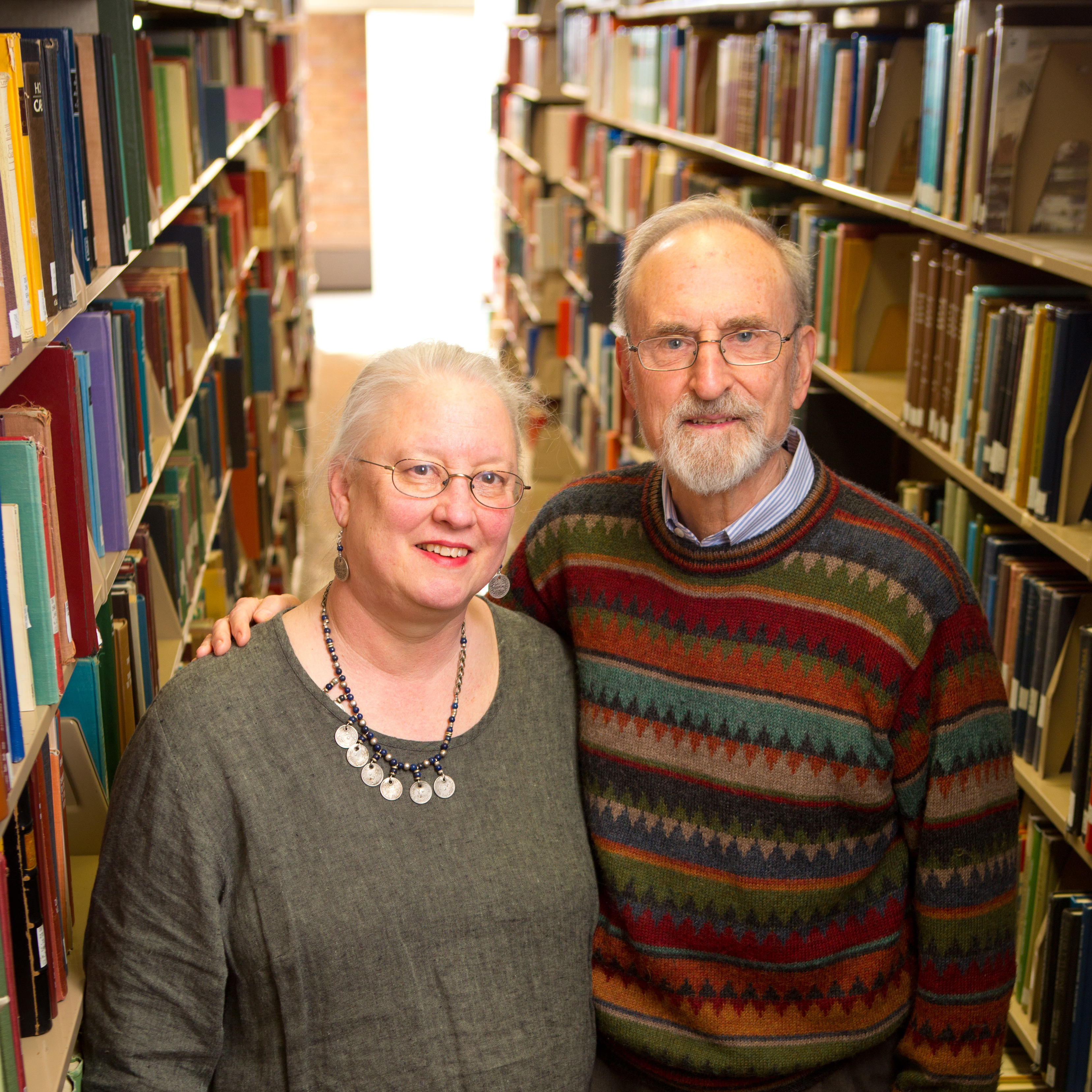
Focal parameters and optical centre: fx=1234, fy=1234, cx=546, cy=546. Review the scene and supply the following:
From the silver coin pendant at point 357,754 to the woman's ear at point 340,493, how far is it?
0.26m

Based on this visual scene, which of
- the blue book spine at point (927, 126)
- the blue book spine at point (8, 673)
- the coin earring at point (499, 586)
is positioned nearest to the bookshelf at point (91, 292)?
the blue book spine at point (8, 673)

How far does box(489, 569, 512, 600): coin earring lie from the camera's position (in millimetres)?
1580

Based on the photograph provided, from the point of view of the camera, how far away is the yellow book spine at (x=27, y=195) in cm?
128

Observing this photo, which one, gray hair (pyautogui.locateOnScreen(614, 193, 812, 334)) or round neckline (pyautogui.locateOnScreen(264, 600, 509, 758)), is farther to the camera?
gray hair (pyautogui.locateOnScreen(614, 193, 812, 334))

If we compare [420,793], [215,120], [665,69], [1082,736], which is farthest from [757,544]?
[665,69]

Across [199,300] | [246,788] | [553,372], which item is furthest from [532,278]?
[246,788]

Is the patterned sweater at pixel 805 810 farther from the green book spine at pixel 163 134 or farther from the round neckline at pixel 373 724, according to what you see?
the green book spine at pixel 163 134

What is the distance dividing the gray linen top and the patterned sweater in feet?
0.51

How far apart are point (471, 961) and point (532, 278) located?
18.6 ft

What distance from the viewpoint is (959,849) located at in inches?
57.6

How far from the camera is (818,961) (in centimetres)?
153

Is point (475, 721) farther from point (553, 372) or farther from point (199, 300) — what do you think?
point (553, 372)

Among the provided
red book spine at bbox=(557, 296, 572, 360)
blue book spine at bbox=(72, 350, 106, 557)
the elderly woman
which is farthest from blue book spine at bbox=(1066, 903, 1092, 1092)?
red book spine at bbox=(557, 296, 572, 360)

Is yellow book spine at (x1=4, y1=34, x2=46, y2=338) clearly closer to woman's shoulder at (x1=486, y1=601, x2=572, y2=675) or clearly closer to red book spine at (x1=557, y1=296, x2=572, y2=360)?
woman's shoulder at (x1=486, y1=601, x2=572, y2=675)
